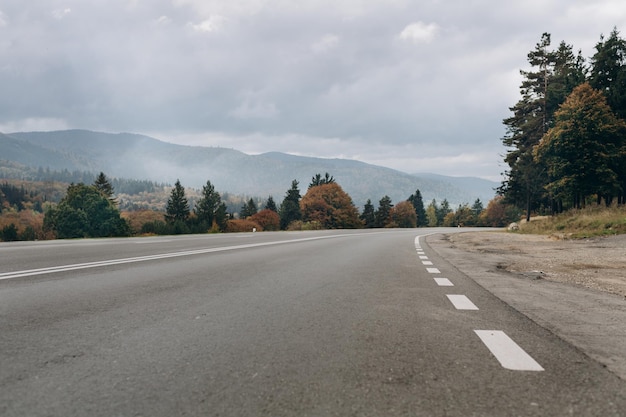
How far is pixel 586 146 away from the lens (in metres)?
39.3

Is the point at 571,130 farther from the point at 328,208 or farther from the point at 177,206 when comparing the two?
the point at 177,206

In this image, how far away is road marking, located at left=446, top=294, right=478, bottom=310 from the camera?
5121mm

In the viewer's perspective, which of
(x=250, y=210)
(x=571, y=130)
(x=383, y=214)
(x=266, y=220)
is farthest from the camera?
(x=383, y=214)

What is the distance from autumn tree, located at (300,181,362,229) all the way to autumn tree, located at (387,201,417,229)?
30.3 m

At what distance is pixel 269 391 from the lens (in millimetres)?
2434

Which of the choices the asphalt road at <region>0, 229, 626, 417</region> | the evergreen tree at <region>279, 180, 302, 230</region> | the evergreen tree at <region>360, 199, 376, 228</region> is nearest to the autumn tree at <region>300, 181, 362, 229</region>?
the evergreen tree at <region>279, 180, 302, 230</region>

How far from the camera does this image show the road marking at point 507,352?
115 inches

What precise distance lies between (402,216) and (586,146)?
90052mm

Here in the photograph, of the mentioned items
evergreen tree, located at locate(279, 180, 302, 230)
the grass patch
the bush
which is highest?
evergreen tree, located at locate(279, 180, 302, 230)

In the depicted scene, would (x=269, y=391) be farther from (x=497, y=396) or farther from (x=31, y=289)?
(x=31, y=289)

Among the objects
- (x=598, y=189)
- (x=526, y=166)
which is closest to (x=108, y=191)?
(x=526, y=166)

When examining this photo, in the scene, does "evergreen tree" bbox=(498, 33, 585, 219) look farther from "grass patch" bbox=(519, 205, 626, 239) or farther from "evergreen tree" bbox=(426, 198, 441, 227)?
"evergreen tree" bbox=(426, 198, 441, 227)

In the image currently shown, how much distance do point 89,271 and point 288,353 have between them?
20.3 feet

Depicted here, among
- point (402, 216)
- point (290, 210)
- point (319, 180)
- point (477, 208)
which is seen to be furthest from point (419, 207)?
point (290, 210)
